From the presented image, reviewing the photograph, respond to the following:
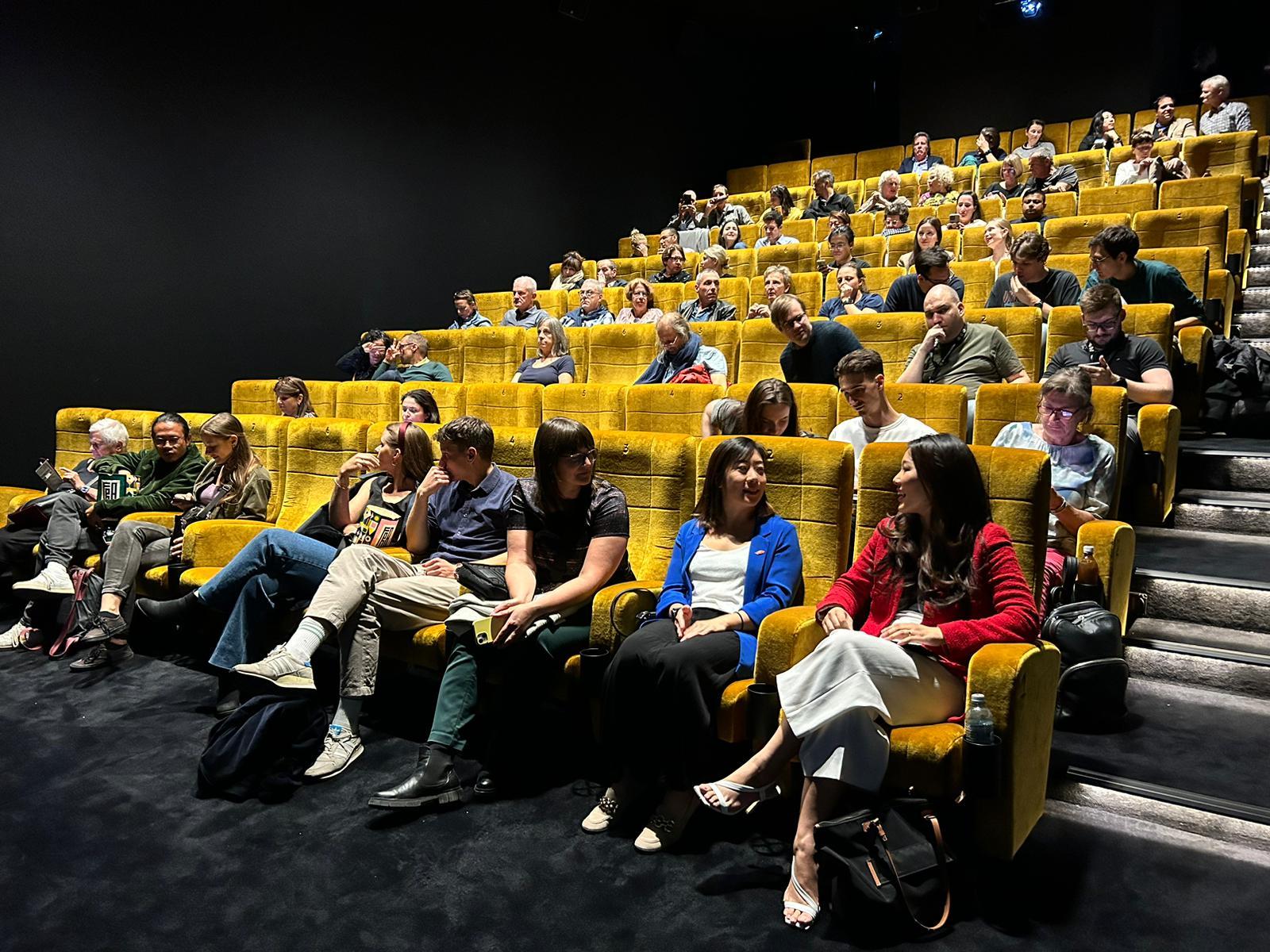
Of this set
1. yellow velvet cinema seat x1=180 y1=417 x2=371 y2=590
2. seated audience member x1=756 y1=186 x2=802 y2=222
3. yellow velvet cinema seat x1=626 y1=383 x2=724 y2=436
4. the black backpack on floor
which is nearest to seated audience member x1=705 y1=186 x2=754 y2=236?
seated audience member x1=756 y1=186 x2=802 y2=222

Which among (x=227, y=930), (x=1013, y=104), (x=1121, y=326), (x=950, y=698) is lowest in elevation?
(x=227, y=930)

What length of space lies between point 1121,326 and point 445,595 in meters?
2.02

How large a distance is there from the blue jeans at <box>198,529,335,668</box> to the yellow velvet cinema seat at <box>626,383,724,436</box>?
101 cm

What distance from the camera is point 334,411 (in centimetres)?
369

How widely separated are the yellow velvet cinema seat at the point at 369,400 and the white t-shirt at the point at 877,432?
1843 mm

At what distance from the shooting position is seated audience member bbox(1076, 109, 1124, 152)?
203 inches

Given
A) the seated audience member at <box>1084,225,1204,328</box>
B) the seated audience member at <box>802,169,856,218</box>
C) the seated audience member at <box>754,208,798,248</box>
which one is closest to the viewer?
the seated audience member at <box>1084,225,1204,328</box>

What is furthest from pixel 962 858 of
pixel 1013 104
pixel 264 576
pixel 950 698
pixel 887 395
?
pixel 1013 104

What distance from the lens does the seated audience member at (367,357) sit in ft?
14.6

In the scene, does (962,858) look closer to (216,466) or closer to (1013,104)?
(216,466)

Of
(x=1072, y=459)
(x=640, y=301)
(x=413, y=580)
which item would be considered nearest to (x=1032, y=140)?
(x=640, y=301)

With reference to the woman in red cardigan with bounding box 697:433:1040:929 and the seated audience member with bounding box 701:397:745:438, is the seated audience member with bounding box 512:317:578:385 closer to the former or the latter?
the seated audience member with bounding box 701:397:745:438

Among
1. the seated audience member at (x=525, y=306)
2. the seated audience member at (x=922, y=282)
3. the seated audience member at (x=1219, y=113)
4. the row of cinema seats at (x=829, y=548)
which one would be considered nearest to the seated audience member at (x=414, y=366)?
the seated audience member at (x=525, y=306)

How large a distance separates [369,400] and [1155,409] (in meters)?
2.65
